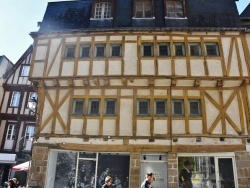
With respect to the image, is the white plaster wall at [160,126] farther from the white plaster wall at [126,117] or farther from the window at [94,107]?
the window at [94,107]

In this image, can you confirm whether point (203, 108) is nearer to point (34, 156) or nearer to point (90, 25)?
point (90, 25)

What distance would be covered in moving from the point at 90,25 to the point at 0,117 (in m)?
11.7

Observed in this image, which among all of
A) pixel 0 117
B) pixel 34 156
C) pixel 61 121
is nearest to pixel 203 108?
pixel 61 121

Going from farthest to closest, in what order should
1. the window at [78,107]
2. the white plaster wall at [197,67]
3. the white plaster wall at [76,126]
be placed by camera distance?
the window at [78,107]
the white plaster wall at [76,126]
the white plaster wall at [197,67]

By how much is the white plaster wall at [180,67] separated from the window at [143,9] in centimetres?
309

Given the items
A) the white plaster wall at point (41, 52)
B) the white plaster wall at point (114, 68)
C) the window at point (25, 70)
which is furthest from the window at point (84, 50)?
the window at point (25, 70)

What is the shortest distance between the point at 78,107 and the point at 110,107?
156 centimetres

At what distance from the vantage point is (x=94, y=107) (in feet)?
36.7

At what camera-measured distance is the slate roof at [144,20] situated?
11758 mm

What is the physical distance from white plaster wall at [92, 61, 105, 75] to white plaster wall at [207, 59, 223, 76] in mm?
4895

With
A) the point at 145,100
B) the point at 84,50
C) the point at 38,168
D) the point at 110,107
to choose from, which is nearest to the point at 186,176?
the point at 145,100

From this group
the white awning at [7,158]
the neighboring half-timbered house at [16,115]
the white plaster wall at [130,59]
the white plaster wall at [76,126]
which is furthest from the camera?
the neighboring half-timbered house at [16,115]

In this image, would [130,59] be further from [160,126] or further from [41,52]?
[41,52]

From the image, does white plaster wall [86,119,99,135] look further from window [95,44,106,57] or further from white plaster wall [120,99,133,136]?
window [95,44,106,57]
